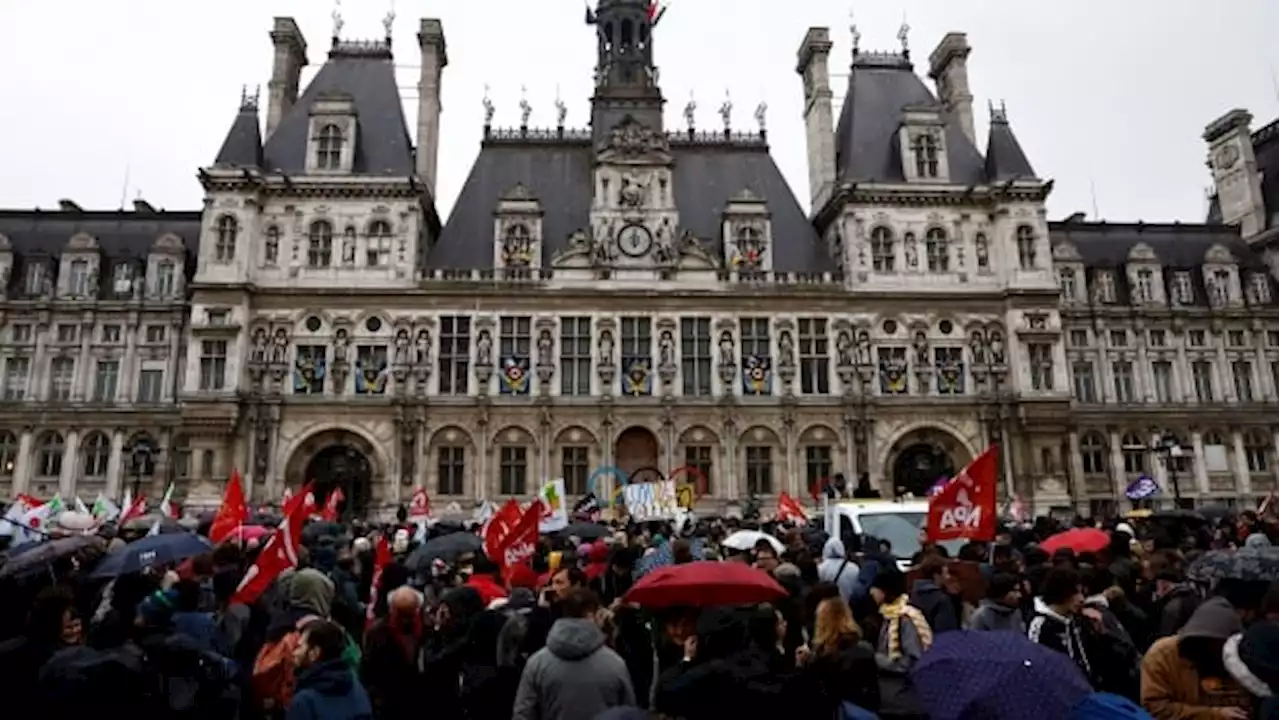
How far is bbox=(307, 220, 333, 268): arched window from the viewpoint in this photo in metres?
39.1

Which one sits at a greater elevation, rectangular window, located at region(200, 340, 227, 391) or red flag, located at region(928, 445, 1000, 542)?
rectangular window, located at region(200, 340, 227, 391)

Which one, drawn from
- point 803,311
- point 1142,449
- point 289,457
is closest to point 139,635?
point 289,457

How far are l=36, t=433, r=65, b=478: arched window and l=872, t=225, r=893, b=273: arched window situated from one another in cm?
3625

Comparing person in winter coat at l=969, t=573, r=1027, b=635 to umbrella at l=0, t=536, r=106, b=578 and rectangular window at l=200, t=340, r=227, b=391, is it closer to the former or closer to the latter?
umbrella at l=0, t=536, r=106, b=578

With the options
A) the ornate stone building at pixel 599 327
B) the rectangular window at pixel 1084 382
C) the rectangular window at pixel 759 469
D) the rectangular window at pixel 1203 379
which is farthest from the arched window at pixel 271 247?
the rectangular window at pixel 1203 379

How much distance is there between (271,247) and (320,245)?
202cm

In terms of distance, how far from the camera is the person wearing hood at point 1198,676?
187 inches

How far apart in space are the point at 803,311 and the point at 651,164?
9.45m

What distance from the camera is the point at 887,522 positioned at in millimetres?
16703

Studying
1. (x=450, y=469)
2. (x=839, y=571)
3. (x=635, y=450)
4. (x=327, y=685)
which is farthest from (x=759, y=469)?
(x=327, y=685)

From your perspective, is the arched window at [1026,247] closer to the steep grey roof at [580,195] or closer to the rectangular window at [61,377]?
the steep grey roof at [580,195]

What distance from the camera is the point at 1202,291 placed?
45.0m

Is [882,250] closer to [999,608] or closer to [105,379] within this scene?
[105,379]

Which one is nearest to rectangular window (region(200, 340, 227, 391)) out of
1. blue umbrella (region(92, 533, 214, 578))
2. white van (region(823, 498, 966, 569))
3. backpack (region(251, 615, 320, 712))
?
white van (region(823, 498, 966, 569))
